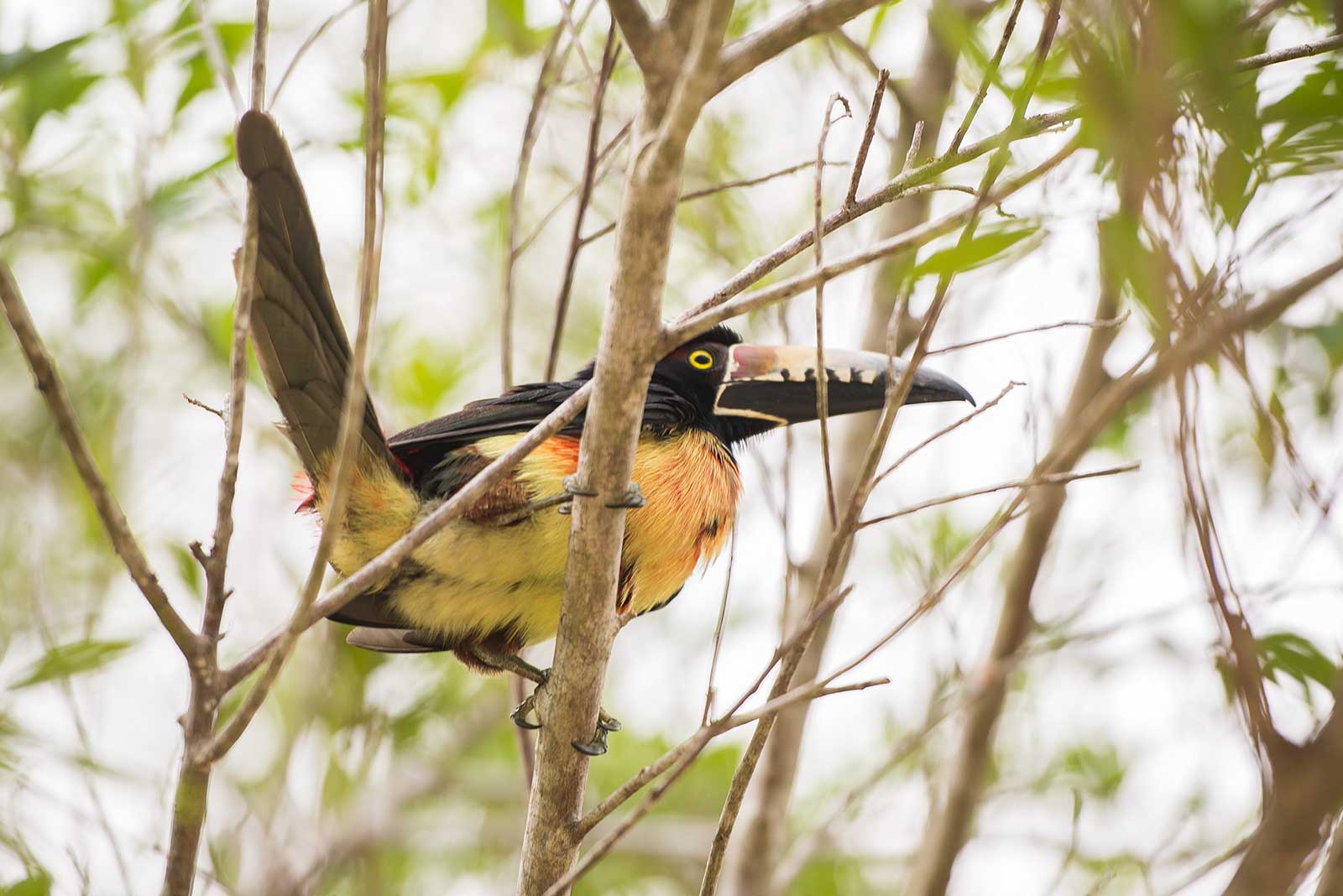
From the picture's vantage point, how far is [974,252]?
71.5 inches

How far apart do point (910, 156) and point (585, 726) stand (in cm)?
127

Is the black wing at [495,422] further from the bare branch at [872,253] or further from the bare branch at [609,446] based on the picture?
the bare branch at [872,253]

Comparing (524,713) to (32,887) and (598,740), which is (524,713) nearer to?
(598,740)

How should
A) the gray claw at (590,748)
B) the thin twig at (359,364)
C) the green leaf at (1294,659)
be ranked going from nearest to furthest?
1. the thin twig at (359,364)
2. the green leaf at (1294,659)
3. the gray claw at (590,748)

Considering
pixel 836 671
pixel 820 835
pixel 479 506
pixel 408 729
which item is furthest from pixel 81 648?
pixel 820 835

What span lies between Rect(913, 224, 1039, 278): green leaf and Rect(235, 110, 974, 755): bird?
1069 mm

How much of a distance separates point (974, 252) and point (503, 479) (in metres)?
1.31

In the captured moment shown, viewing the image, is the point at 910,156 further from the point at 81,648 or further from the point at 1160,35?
the point at 81,648

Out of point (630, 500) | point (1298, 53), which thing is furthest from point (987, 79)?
point (630, 500)

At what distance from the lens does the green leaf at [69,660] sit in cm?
266

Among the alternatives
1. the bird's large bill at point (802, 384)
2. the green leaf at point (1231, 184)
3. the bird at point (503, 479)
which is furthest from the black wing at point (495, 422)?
the green leaf at point (1231, 184)

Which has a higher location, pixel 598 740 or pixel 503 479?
pixel 503 479

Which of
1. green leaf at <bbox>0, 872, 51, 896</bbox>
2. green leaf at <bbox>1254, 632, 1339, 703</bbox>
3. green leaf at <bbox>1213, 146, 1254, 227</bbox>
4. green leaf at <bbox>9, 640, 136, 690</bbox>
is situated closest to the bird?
green leaf at <bbox>9, 640, 136, 690</bbox>

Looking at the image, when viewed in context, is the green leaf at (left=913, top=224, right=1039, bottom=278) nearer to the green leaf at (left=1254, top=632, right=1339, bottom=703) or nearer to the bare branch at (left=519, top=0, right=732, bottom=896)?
the bare branch at (left=519, top=0, right=732, bottom=896)
